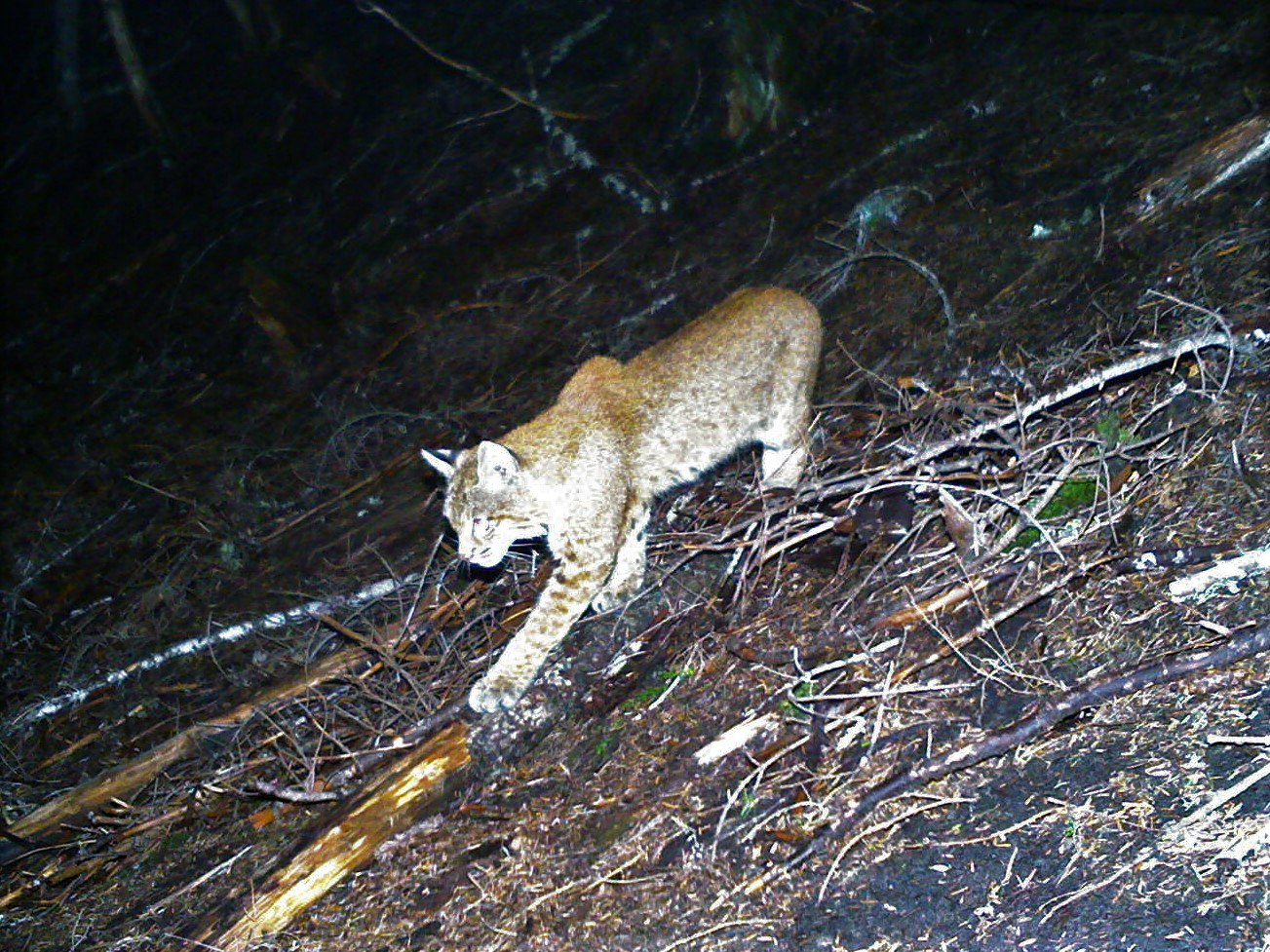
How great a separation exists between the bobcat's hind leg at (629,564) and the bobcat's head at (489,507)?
0.56 meters

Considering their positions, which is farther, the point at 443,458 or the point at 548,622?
the point at 443,458

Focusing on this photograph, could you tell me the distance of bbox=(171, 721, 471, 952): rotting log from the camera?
4574mm

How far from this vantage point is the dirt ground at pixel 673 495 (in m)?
3.56

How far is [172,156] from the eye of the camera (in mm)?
14648

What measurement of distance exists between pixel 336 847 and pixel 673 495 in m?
3.28

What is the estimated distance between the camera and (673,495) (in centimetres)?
709

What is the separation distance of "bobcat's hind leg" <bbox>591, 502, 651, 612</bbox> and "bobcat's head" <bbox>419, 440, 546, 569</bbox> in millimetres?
→ 557

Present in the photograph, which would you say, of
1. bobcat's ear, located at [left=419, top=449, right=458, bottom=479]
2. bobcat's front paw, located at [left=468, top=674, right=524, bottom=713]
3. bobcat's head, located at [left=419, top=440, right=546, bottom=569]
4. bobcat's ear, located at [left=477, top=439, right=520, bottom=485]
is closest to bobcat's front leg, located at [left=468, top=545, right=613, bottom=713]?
bobcat's front paw, located at [left=468, top=674, right=524, bottom=713]

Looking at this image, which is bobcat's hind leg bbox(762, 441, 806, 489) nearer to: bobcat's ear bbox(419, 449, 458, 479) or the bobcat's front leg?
the bobcat's front leg

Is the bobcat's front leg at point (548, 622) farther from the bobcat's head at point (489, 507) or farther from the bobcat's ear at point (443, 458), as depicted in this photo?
the bobcat's ear at point (443, 458)

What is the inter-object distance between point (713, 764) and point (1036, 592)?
1.51 metres

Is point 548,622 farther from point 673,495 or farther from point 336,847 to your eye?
→ point 673,495

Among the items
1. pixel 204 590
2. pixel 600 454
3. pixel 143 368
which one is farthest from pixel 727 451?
pixel 143 368

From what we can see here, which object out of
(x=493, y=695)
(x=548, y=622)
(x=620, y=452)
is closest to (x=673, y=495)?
(x=620, y=452)
